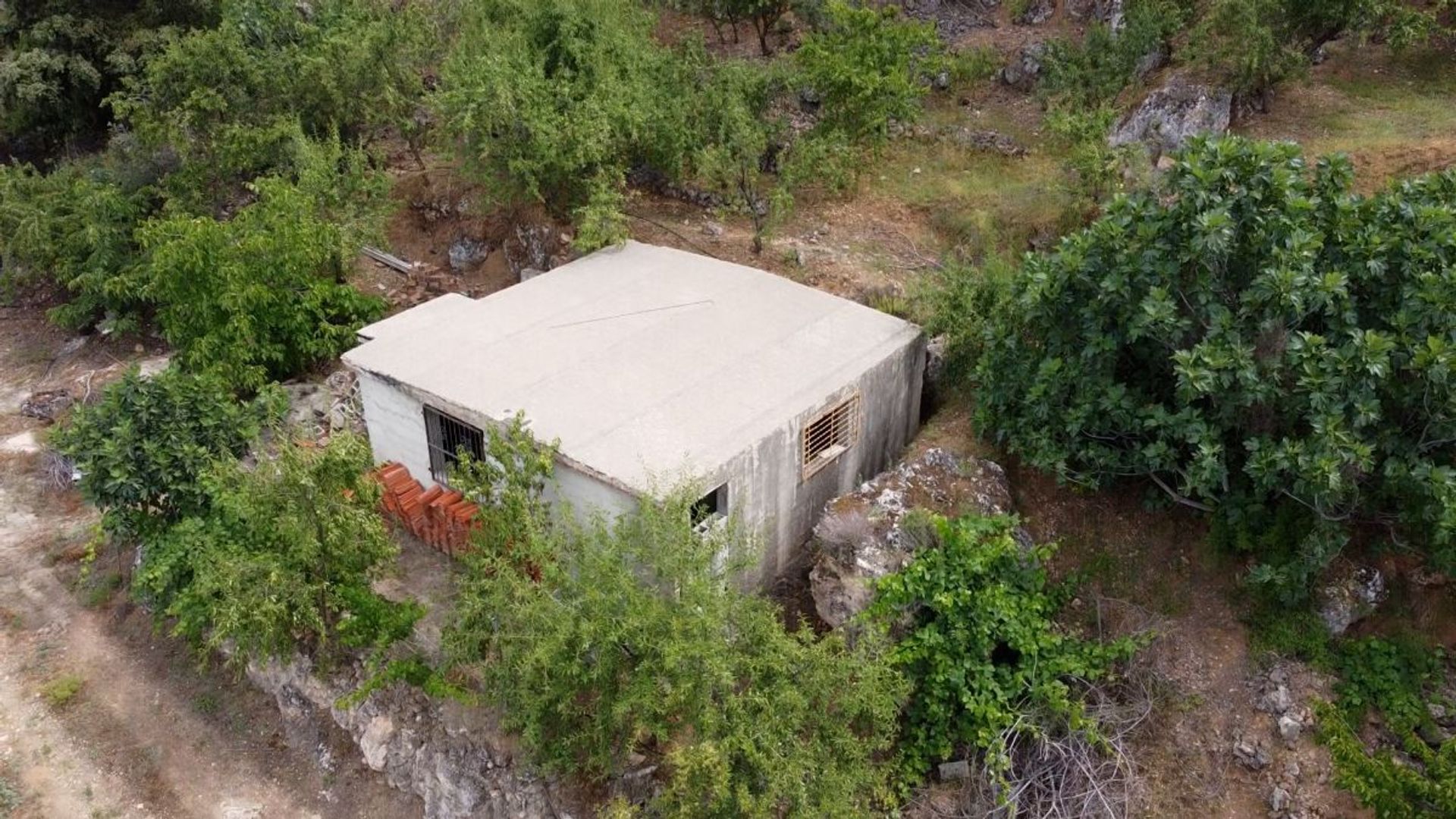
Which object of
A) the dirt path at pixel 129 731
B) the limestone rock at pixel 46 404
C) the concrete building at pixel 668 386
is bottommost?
the dirt path at pixel 129 731

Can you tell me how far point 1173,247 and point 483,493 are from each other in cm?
779

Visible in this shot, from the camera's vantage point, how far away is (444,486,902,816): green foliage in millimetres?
8836

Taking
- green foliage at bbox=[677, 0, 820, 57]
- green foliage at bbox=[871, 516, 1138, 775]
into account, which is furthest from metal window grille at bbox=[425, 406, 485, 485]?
green foliage at bbox=[677, 0, 820, 57]

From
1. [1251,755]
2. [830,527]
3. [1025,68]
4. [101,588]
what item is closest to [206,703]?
[101,588]

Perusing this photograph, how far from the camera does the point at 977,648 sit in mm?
10766

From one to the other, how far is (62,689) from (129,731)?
1.24 meters

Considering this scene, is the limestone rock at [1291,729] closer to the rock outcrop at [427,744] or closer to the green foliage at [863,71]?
the rock outcrop at [427,744]

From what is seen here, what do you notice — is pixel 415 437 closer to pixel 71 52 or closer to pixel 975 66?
pixel 975 66

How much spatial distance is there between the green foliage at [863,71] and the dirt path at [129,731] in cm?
1423

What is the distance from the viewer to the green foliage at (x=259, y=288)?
16031 mm

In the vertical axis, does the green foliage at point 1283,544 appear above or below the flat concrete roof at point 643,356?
below

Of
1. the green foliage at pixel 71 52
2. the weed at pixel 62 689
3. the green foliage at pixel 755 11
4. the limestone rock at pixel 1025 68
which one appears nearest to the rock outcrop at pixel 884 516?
the weed at pixel 62 689

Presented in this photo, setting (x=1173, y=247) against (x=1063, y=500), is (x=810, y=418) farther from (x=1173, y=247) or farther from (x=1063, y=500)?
(x=1173, y=247)

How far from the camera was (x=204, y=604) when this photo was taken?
37.8ft
